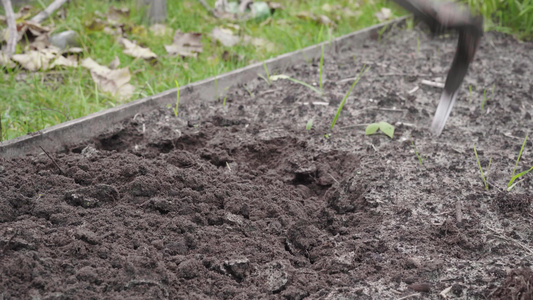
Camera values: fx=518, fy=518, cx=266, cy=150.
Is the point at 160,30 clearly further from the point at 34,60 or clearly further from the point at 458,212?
the point at 458,212

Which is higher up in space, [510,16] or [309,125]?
[510,16]

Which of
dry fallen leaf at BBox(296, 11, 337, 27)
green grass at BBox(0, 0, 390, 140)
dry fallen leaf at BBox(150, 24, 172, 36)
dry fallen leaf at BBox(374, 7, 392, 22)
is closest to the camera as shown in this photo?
green grass at BBox(0, 0, 390, 140)

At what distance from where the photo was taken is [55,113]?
109 inches

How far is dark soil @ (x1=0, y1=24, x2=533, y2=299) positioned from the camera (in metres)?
1.54

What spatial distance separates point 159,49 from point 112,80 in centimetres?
68

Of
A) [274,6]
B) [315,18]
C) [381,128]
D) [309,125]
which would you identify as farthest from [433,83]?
[274,6]

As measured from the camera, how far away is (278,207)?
6.26ft

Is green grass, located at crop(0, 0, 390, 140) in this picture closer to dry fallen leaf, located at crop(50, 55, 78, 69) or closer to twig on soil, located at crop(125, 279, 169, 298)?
dry fallen leaf, located at crop(50, 55, 78, 69)

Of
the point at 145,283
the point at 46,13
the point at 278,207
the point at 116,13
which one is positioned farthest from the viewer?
the point at 116,13

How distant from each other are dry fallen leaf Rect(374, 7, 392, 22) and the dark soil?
74.8 inches

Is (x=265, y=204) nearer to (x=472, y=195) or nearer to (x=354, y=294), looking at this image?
(x=354, y=294)

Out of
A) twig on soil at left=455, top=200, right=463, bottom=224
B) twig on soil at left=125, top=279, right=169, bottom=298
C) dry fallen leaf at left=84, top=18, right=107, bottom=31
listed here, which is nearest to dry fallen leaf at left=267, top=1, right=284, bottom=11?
dry fallen leaf at left=84, top=18, right=107, bottom=31

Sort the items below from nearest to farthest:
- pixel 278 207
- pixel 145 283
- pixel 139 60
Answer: pixel 145 283, pixel 278 207, pixel 139 60

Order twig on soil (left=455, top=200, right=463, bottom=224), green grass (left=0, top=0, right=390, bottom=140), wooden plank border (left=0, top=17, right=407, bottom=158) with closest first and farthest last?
twig on soil (left=455, top=200, right=463, bottom=224) → wooden plank border (left=0, top=17, right=407, bottom=158) → green grass (left=0, top=0, right=390, bottom=140)
